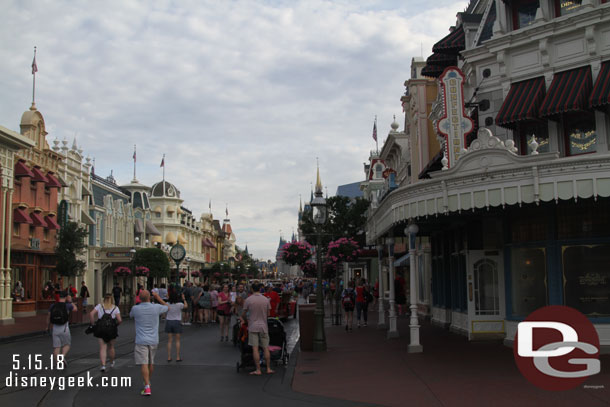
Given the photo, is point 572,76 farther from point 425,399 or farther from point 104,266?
point 104,266

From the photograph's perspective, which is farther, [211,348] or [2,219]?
[2,219]

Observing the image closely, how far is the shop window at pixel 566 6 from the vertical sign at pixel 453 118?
3220 mm

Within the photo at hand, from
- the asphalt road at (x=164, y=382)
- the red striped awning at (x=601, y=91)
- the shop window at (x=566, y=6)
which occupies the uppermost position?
the shop window at (x=566, y=6)

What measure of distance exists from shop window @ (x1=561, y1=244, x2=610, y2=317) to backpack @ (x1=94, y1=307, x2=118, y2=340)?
1012 centimetres

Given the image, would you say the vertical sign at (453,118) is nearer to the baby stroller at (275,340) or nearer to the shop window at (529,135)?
the shop window at (529,135)

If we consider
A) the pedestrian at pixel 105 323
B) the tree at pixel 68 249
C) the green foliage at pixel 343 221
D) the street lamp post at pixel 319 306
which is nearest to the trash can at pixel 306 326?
the street lamp post at pixel 319 306

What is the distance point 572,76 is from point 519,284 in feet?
17.8

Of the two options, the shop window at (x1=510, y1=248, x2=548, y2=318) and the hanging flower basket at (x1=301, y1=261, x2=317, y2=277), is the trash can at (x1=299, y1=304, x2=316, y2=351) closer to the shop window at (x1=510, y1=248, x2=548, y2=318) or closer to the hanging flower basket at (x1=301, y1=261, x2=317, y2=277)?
the shop window at (x1=510, y1=248, x2=548, y2=318)

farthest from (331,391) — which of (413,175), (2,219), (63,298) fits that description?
(2,219)

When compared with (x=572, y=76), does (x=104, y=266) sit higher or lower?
lower

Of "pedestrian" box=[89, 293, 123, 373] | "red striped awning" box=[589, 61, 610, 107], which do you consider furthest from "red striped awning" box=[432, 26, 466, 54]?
"pedestrian" box=[89, 293, 123, 373]

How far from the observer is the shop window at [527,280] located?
15.5 metres

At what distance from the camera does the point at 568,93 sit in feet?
51.3

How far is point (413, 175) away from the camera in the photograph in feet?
102
